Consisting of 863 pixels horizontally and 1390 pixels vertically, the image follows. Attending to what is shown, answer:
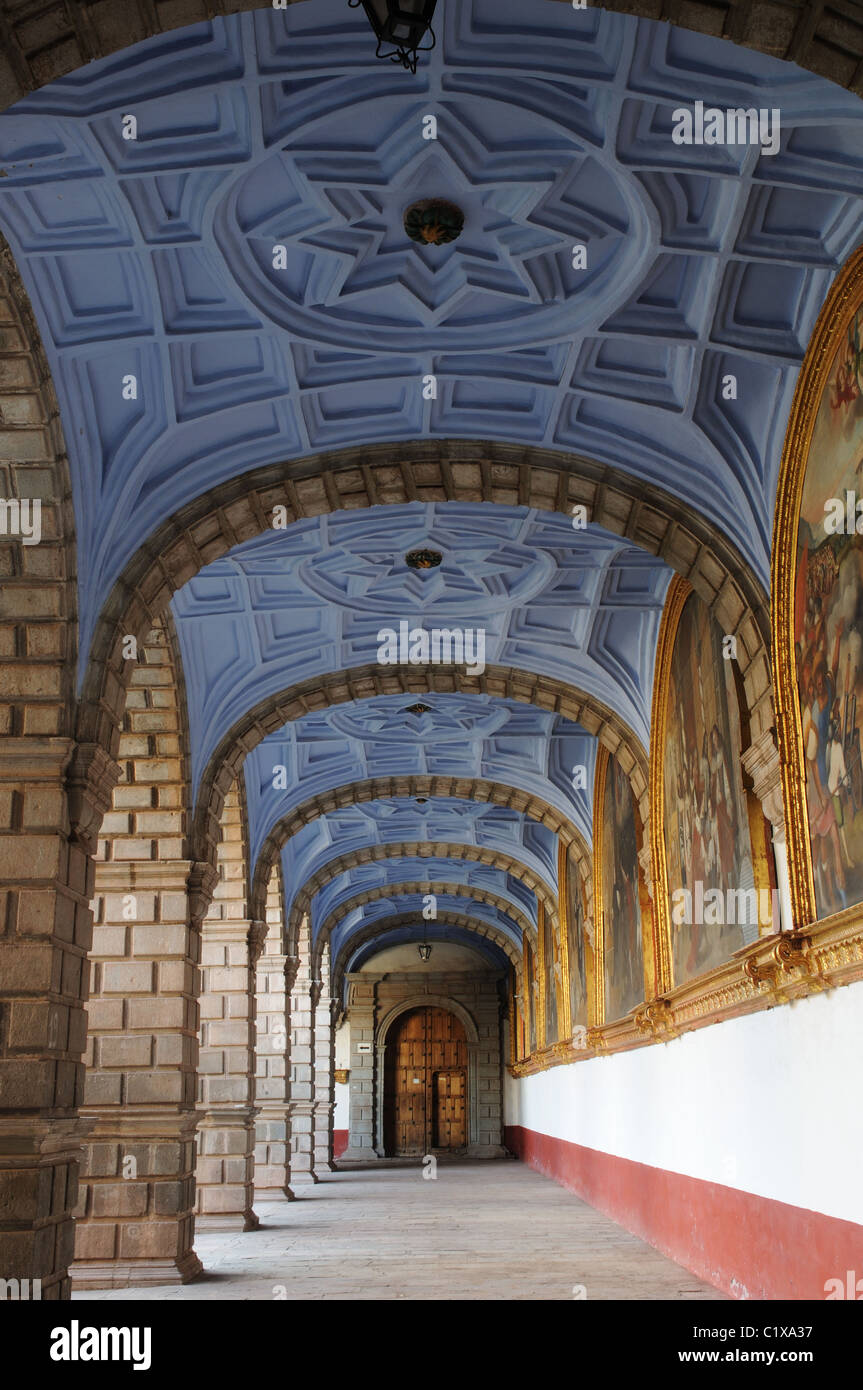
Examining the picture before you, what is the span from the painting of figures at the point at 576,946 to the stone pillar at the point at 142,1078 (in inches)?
288

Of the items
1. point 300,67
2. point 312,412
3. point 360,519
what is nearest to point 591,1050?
point 360,519

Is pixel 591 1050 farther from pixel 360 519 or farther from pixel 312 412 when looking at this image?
pixel 312 412

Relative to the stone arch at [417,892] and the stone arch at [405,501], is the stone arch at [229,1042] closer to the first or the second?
the stone arch at [405,501]

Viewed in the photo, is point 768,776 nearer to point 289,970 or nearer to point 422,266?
→ point 422,266

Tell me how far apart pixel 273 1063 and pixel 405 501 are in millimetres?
12934

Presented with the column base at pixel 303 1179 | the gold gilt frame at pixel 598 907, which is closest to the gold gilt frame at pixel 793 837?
the gold gilt frame at pixel 598 907

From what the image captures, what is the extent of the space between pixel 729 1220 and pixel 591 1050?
7819 mm

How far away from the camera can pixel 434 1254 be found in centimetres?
1186

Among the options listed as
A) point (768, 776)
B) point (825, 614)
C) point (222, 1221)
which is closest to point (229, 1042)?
point (222, 1221)

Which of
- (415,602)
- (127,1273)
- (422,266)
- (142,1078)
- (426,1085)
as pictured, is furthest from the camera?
(426,1085)

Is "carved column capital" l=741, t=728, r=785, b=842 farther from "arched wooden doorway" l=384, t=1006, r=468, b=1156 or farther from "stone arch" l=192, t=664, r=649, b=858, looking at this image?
"arched wooden doorway" l=384, t=1006, r=468, b=1156

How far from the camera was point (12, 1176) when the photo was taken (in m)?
7.12

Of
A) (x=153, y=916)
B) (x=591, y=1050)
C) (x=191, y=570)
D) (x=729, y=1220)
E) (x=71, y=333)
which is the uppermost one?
(x=71, y=333)

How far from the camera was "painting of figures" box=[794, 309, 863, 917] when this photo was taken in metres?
6.41
